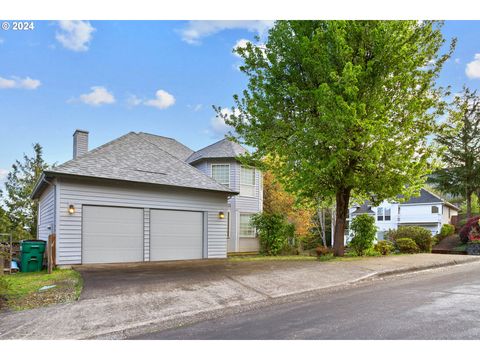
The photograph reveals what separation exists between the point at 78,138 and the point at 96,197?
145 inches

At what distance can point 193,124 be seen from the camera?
14484 millimetres

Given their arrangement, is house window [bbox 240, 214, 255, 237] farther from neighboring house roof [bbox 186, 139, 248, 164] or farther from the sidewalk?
the sidewalk

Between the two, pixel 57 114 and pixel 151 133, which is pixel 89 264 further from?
pixel 151 133

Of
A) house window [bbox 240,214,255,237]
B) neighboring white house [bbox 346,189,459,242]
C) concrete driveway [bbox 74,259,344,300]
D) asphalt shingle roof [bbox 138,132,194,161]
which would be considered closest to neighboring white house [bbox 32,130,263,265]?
concrete driveway [bbox 74,259,344,300]

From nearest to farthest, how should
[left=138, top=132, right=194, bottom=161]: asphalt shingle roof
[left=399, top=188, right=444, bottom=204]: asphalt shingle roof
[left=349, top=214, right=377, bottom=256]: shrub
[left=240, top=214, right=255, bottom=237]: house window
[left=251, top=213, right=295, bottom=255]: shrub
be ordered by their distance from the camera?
[left=349, top=214, right=377, bottom=256]: shrub < [left=251, top=213, right=295, bottom=255]: shrub < [left=240, top=214, right=255, bottom=237]: house window < [left=138, top=132, right=194, bottom=161]: asphalt shingle roof < [left=399, top=188, right=444, bottom=204]: asphalt shingle roof

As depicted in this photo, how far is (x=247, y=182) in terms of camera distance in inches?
758

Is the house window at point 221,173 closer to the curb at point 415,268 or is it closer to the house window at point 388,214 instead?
the curb at point 415,268

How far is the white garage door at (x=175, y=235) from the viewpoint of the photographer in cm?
1282

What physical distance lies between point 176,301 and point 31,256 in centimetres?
702

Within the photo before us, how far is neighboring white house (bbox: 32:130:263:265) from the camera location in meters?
11.0

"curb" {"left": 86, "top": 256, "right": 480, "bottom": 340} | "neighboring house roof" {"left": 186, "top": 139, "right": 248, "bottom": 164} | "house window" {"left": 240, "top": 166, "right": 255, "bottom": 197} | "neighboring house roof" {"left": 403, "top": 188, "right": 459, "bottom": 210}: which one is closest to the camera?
"curb" {"left": 86, "top": 256, "right": 480, "bottom": 340}

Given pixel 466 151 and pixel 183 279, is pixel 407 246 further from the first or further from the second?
pixel 466 151

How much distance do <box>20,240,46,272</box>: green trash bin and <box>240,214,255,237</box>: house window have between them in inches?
390

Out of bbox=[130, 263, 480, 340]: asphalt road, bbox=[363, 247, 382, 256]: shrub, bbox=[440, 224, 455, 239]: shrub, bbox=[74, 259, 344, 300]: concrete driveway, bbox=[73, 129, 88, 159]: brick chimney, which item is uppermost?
bbox=[73, 129, 88, 159]: brick chimney
